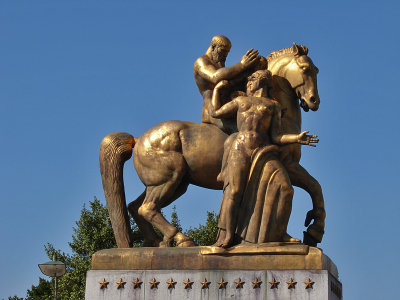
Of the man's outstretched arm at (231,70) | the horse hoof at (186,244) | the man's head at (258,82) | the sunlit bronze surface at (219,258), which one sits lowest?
the sunlit bronze surface at (219,258)

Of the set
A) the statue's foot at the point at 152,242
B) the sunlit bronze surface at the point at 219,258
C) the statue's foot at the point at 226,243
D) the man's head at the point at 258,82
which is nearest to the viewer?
the sunlit bronze surface at the point at 219,258

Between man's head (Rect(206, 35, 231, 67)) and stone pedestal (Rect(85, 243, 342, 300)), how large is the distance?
3135mm

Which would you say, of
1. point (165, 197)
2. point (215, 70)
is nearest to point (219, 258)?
point (165, 197)

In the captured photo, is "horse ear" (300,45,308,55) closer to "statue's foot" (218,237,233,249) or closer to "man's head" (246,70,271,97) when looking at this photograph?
"man's head" (246,70,271,97)

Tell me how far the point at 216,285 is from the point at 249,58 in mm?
3440

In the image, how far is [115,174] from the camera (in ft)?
42.3

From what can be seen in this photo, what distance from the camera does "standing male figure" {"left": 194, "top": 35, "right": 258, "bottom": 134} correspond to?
41.3 ft

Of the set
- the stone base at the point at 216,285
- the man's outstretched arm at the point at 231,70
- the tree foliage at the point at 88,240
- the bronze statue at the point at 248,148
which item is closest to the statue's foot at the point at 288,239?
the bronze statue at the point at 248,148

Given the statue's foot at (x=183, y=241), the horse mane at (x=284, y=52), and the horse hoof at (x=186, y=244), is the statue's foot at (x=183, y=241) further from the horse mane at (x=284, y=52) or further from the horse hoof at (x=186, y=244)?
the horse mane at (x=284, y=52)

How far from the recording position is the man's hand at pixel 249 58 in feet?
41.4

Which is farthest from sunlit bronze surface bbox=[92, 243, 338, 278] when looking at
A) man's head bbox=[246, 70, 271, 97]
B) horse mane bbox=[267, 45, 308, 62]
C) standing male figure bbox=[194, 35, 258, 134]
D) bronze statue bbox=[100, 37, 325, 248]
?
horse mane bbox=[267, 45, 308, 62]

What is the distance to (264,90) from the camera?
12375mm

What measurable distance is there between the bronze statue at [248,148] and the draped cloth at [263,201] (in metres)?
0.01

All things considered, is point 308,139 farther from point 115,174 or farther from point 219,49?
point 115,174
